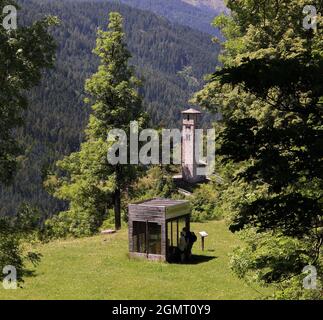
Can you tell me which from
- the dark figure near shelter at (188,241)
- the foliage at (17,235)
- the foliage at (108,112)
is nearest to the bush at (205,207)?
the foliage at (108,112)

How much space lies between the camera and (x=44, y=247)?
32.2 metres

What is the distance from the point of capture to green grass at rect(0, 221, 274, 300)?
69.3 ft

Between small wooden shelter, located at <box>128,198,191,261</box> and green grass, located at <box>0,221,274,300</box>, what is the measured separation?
2.20 ft

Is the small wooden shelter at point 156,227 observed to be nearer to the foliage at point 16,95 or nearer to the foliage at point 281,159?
the foliage at point 281,159

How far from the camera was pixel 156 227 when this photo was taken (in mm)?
27188

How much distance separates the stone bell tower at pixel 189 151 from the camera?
3045 inches

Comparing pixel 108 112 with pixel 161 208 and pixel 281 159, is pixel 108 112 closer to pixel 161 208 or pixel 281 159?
pixel 161 208

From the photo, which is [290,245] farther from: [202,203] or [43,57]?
[202,203]

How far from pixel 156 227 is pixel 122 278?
4.13 meters

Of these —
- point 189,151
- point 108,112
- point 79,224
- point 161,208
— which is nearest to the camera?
point 161,208

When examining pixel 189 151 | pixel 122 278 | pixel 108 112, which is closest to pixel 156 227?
pixel 122 278

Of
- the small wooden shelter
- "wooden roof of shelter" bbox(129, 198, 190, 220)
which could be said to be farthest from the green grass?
"wooden roof of shelter" bbox(129, 198, 190, 220)

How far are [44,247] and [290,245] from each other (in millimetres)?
21887
